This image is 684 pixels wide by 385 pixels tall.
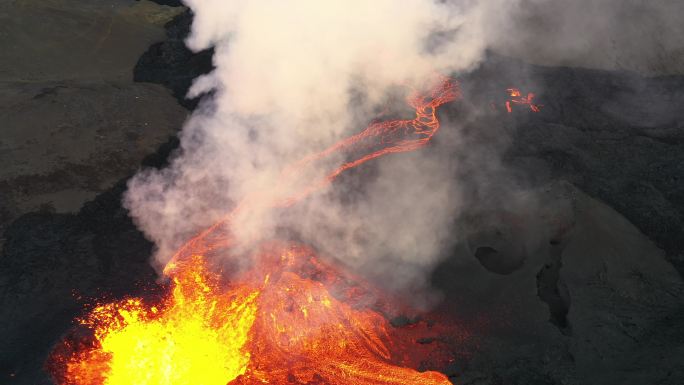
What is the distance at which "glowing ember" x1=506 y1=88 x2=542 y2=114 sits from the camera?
10891mm

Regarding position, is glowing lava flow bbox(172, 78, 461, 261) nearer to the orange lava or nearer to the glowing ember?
the orange lava

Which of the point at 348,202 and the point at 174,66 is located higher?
the point at 174,66

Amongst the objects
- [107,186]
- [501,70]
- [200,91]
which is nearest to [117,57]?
[200,91]

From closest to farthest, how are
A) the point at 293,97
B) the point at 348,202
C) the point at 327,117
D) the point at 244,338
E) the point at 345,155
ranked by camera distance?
the point at 244,338, the point at 348,202, the point at 345,155, the point at 327,117, the point at 293,97

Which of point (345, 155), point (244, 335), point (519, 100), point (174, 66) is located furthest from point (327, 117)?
point (174, 66)

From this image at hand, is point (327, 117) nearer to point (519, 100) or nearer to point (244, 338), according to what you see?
point (519, 100)

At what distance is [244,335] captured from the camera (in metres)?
6.43

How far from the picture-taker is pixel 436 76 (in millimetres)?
12594

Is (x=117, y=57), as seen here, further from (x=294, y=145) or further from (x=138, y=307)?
(x=138, y=307)

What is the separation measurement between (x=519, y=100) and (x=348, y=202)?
18.5 feet

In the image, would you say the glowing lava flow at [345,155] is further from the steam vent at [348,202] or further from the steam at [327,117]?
the steam at [327,117]

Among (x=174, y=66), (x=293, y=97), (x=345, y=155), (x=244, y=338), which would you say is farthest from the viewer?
(x=174, y=66)

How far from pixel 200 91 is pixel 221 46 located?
4.72 ft

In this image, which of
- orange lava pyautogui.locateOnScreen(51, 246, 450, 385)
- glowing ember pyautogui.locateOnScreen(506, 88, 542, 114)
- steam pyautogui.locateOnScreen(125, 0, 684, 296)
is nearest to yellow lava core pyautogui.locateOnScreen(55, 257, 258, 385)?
orange lava pyautogui.locateOnScreen(51, 246, 450, 385)
